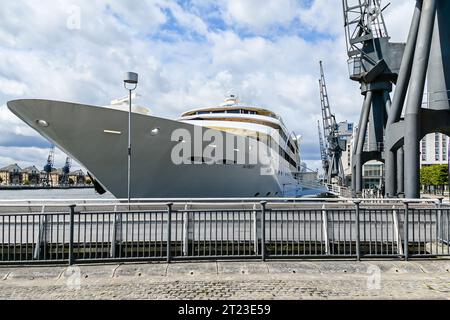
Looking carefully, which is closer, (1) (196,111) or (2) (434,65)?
(2) (434,65)

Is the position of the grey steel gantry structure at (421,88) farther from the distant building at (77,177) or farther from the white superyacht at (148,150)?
the distant building at (77,177)

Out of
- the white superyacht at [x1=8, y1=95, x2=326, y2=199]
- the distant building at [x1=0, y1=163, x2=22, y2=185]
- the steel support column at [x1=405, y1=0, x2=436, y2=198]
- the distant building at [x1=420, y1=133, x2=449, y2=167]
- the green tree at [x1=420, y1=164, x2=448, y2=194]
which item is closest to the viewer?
the steel support column at [x1=405, y1=0, x2=436, y2=198]

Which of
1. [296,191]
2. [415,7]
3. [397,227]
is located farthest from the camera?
[296,191]

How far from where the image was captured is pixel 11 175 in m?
155

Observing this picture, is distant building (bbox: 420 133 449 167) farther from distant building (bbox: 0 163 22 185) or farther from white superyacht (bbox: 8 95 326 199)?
distant building (bbox: 0 163 22 185)

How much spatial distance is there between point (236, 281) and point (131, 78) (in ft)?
28.1

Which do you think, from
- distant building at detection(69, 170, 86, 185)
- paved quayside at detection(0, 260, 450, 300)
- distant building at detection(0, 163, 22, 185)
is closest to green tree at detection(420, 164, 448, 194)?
paved quayside at detection(0, 260, 450, 300)

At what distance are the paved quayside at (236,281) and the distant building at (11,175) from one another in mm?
172767

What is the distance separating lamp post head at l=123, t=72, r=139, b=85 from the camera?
38.0ft

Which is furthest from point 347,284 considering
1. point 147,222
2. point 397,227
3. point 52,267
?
point 52,267

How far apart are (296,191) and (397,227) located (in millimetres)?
28265

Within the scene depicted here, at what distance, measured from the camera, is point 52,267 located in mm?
6445

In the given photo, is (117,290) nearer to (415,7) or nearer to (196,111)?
(415,7)

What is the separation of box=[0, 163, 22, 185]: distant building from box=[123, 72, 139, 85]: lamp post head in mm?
167917
